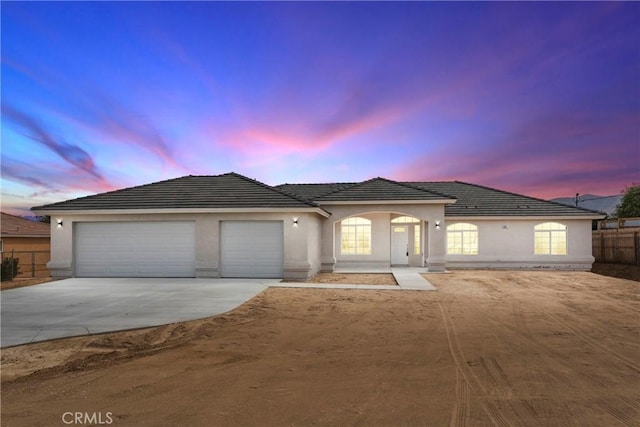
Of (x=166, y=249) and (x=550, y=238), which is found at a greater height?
(x=550, y=238)

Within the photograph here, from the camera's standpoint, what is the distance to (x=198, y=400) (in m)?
3.82

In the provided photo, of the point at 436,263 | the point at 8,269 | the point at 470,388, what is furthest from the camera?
the point at 436,263

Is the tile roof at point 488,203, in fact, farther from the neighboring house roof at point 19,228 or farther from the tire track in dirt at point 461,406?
the neighboring house roof at point 19,228

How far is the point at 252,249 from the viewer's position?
14648mm

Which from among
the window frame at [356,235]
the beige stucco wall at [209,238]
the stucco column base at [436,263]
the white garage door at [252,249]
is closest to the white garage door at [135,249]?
the beige stucco wall at [209,238]

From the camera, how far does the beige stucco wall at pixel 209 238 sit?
14.3 m

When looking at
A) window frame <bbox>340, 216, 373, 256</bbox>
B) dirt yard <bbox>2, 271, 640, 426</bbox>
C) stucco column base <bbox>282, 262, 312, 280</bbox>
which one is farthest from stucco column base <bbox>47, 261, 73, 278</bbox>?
window frame <bbox>340, 216, 373, 256</bbox>

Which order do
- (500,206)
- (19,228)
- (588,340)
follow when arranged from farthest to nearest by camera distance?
(19,228)
(500,206)
(588,340)

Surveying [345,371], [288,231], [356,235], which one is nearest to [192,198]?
[288,231]

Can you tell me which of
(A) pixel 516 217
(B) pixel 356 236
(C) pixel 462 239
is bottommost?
(C) pixel 462 239

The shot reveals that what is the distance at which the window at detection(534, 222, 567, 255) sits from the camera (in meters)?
19.0

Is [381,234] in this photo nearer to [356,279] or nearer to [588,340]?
[356,279]

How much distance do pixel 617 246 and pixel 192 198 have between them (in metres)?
23.6

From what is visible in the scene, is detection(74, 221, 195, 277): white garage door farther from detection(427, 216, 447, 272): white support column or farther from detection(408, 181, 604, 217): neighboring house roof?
detection(408, 181, 604, 217): neighboring house roof
